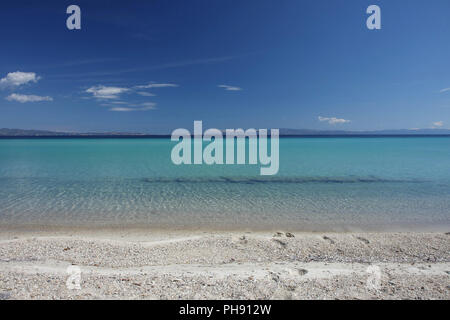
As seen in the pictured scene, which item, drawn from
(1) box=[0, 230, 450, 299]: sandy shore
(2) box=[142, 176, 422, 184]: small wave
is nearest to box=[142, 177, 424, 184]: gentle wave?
(2) box=[142, 176, 422, 184]: small wave

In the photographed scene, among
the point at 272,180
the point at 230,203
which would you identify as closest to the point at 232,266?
the point at 230,203

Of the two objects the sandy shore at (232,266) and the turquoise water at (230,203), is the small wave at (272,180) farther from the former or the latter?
the sandy shore at (232,266)

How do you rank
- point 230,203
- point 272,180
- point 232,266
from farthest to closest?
point 272,180 < point 230,203 < point 232,266

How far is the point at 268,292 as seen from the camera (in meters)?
5.04

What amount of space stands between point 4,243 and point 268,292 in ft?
27.3

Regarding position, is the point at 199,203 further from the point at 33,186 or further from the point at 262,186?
the point at 33,186

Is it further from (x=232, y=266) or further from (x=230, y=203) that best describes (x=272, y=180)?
(x=232, y=266)

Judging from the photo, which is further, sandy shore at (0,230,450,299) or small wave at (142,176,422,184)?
small wave at (142,176,422,184)

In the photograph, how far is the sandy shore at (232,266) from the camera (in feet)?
16.4

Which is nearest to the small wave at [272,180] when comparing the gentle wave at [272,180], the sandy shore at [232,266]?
the gentle wave at [272,180]

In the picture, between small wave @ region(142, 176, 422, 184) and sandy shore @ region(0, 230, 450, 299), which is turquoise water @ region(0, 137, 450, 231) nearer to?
small wave @ region(142, 176, 422, 184)

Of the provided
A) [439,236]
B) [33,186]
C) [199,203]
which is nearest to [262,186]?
[199,203]

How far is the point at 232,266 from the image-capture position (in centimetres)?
640

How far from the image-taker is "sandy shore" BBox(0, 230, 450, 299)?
16.4ft
